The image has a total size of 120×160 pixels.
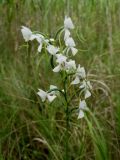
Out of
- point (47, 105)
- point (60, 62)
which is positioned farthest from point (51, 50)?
point (47, 105)

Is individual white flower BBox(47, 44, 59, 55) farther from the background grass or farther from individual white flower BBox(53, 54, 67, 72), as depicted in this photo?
the background grass

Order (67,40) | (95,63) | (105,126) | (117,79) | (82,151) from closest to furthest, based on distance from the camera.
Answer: (67,40), (82,151), (105,126), (117,79), (95,63)

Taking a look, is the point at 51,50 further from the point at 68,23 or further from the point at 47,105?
the point at 47,105

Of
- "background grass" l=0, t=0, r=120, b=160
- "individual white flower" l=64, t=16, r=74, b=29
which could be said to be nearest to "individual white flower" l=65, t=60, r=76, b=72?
"individual white flower" l=64, t=16, r=74, b=29

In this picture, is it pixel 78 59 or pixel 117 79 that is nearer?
pixel 117 79

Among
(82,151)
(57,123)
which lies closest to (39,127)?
(57,123)

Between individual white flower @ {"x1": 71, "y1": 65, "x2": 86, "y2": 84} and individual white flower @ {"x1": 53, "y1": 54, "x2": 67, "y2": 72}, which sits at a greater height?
individual white flower @ {"x1": 53, "y1": 54, "x2": 67, "y2": 72}

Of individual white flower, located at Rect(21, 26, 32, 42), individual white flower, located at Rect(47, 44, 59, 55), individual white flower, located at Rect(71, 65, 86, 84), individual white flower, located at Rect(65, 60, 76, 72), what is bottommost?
individual white flower, located at Rect(71, 65, 86, 84)

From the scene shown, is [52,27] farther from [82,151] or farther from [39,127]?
[82,151]

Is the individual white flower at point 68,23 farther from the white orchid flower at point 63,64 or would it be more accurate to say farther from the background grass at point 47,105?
the background grass at point 47,105
